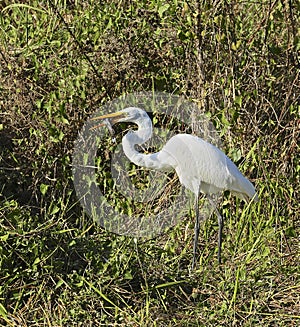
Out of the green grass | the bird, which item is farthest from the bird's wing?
the green grass

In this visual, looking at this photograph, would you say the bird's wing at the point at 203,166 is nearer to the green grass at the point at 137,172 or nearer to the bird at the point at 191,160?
the bird at the point at 191,160

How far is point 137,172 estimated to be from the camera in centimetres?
458

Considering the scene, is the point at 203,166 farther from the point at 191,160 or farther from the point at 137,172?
the point at 137,172

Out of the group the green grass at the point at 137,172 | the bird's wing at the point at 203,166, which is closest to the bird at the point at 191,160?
the bird's wing at the point at 203,166

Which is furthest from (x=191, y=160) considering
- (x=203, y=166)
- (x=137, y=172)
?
(x=137, y=172)

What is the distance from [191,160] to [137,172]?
0.66 meters

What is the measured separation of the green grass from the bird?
14cm

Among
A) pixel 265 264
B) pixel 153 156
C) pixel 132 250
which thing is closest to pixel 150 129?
pixel 153 156

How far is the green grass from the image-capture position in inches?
138

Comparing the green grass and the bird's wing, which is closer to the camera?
the green grass

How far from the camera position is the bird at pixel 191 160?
12.8 feet

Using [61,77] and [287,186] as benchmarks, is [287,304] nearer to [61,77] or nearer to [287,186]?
[287,186]

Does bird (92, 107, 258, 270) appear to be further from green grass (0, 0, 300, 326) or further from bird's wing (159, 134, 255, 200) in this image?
green grass (0, 0, 300, 326)

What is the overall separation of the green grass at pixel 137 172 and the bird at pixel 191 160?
138mm
